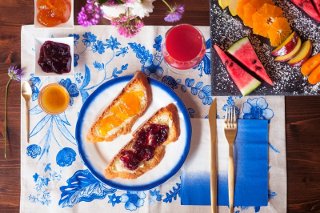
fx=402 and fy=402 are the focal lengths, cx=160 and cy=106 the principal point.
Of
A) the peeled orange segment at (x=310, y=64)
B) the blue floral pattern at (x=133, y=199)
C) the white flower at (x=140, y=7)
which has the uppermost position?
the white flower at (x=140, y=7)

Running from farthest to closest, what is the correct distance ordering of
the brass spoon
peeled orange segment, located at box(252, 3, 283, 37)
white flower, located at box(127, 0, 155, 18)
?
the brass spoon → peeled orange segment, located at box(252, 3, 283, 37) → white flower, located at box(127, 0, 155, 18)

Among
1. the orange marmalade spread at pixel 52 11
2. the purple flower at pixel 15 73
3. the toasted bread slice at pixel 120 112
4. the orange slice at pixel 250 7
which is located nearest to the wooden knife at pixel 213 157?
the toasted bread slice at pixel 120 112

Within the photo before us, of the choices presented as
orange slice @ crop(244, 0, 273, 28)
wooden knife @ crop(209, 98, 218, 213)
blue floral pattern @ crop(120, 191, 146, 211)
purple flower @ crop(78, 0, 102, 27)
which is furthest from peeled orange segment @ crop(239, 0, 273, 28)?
blue floral pattern @ crop(120, 191, 146, 211)

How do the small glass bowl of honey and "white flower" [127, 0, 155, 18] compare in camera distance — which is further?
the small glass bowl of honey

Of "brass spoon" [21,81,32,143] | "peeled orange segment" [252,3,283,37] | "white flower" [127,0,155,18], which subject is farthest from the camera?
"brass spoon" [21,81,32,143]

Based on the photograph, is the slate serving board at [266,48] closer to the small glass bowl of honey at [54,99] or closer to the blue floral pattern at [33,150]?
the small glass bowl of honey at [54,99]

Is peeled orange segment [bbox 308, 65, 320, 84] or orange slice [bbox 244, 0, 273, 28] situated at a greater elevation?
orange slice [bbox 244, 0, 273, 28]

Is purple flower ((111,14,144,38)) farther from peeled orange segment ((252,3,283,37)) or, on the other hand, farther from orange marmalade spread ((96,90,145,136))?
peeled orange segment ((252,3,283,37))
